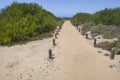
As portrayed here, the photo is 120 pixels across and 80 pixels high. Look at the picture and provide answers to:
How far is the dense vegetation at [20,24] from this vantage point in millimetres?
27016

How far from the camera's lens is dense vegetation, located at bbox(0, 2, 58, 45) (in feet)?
88.6

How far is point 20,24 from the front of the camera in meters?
29.9

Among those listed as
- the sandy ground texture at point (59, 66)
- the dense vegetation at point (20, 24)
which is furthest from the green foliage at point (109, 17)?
the sandy ground texture at point (59, 66)

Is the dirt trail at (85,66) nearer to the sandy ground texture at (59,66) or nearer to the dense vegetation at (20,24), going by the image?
the sandy ground texture at (59,66)

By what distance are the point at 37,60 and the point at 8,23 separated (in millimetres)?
12092

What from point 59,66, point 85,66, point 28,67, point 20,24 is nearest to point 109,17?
point 20,24

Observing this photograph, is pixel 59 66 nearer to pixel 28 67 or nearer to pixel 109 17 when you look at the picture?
pixel 28 67

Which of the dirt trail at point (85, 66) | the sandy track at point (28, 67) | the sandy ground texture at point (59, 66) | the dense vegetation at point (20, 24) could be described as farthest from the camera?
the dense vegetation at point (20, 24)

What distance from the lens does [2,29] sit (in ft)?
86.2

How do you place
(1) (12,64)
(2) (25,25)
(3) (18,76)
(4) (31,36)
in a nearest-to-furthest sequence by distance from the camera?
1. (3) (18,76)
2. (1) (12,64)
3. (2) (25,25)
4. (4) (31,36)

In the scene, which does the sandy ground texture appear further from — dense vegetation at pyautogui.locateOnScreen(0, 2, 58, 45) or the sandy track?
dense vegetation at pyautogui.locateOnScreen(0, 2, 58, 45)

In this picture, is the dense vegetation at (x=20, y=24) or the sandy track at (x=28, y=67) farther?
the dense vegetation at (x=20, y=24)

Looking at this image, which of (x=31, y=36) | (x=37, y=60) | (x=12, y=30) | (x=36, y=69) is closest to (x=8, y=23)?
(x=12, y=30)

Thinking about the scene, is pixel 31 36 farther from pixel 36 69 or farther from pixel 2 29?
pixel 36 69
